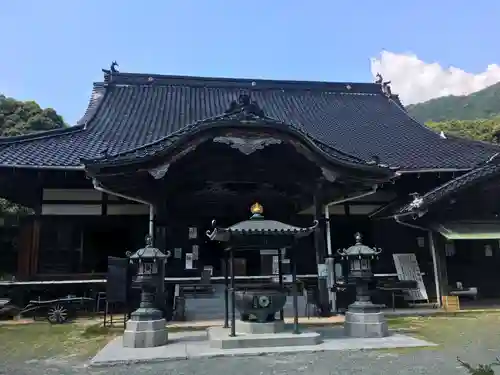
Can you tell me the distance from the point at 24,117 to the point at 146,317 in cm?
2766

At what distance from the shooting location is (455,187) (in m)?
12.6

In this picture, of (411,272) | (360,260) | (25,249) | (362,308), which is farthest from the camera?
(411,272)

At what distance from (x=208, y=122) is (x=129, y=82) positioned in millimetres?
11172

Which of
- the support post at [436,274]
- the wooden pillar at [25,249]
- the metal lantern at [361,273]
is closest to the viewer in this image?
the metal lantern at [361,273]

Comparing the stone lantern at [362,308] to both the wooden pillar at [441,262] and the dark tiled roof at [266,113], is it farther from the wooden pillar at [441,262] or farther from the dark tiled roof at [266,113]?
the wooden pillar at [441,262]

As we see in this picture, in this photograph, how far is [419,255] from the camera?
14797 millimetres

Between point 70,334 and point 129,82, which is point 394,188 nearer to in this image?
point 70,334

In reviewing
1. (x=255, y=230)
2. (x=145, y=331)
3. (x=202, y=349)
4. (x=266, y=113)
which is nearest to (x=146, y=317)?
(x=145, y=331)

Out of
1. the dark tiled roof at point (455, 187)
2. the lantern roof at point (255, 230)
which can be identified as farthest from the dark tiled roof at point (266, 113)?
the lantern roof at point (255, 230)

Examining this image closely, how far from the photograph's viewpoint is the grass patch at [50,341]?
7.59 metres

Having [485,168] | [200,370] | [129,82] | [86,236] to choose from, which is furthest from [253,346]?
[129,82]

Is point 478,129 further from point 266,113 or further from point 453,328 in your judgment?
point 453,328

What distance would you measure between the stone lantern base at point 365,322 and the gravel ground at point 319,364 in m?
1.22

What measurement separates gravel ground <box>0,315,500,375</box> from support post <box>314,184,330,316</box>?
4239 millimetres
